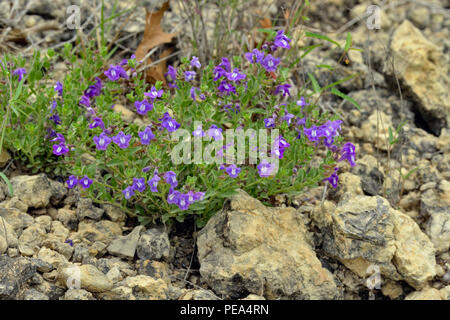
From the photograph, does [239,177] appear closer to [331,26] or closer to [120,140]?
[120,140]

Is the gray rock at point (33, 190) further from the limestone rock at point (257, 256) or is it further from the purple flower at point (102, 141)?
the limestone rock at point (257, 256)

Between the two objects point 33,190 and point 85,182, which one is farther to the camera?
point 33,190

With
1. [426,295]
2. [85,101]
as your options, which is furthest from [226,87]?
[426,295]

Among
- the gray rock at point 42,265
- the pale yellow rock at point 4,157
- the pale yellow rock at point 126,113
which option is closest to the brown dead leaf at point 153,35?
the pale yellow rock at point 126,113

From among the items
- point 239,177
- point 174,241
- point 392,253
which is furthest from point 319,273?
point 174,241

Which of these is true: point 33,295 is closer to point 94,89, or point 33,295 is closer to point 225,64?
point 94,89

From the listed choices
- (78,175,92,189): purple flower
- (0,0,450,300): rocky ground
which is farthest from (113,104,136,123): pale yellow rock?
(78,175,92,189): purple flower
